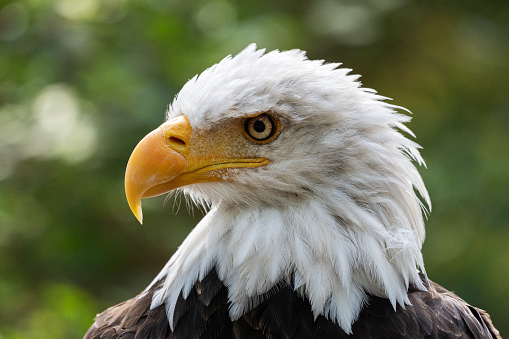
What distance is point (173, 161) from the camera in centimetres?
263

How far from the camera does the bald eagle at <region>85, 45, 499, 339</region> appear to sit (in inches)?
101

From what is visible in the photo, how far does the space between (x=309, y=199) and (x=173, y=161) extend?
1.93 feet

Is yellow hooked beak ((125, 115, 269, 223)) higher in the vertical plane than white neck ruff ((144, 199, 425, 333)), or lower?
higher

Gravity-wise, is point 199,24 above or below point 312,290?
above

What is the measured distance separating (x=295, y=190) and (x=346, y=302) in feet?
1.64

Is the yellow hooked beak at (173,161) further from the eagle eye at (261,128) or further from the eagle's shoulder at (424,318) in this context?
the eagle's shoulder at (424,318)

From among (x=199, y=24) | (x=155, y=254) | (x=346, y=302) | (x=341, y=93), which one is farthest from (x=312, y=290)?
(x=155, y=254)

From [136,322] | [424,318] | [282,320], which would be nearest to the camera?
[282,320]

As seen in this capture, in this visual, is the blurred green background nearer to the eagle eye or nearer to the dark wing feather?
the dark wing feather

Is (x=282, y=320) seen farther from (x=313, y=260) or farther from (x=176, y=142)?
(x=176, y=142)

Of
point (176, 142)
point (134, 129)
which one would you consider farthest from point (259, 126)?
point (134, 129)

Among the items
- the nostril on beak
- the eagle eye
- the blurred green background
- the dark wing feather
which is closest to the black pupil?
the eagle eye

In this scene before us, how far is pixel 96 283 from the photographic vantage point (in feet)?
18.7

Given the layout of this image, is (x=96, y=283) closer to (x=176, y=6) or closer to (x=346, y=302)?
(x=176, y=6)
